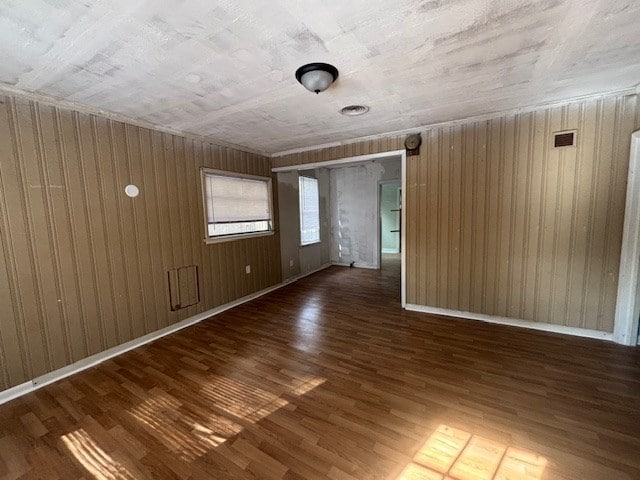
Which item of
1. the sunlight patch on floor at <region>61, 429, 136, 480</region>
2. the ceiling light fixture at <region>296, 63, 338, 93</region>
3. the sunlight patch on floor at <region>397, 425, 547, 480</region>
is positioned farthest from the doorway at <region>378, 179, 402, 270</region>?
the sunlight patch on floor at <region>61, 429, 136, 480</region>

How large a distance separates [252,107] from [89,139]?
5.09ft

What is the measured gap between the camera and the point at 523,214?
9.64ft

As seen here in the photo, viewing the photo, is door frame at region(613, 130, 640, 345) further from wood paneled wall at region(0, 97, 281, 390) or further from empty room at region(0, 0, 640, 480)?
wood paneled wall at region(0, 97, 281, 390)

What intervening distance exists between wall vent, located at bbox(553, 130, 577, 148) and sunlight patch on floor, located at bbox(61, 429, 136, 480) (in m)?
4.32

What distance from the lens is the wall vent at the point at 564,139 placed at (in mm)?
2648

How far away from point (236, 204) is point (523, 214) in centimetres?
372

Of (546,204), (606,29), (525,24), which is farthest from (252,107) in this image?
(546,204)

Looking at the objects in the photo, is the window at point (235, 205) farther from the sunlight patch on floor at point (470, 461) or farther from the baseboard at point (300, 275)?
the sunlight patch on floor at point (470, 461)

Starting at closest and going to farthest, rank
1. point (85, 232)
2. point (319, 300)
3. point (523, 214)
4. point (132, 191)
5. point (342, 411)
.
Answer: point (342, 411), point (85, 232), point (132, 191), point (523, 214), point (319, 300)

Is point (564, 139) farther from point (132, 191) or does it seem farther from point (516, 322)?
point (132, 191)

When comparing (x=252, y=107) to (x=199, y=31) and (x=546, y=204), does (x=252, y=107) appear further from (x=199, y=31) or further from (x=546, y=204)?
(x=546, y=204)

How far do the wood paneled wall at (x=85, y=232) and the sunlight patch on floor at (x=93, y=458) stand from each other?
987 millimetres

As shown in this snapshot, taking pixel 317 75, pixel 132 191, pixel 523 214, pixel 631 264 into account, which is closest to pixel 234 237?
pixel 132 191

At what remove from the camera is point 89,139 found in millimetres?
2471
